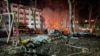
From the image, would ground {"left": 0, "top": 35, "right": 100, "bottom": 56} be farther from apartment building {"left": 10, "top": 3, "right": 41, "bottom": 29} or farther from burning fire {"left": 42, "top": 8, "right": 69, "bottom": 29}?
burning fire {"left": 42, "top": 8, "right": 69, "bottom": 29}

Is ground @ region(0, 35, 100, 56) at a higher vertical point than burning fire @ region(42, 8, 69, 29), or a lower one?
lower

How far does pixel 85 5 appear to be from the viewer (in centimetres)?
3909

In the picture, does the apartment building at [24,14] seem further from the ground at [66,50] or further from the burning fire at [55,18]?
the ground at [66,50]

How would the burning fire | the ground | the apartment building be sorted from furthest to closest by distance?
the burning fire
the apartment building
the ground

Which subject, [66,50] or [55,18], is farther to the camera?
[55,18]

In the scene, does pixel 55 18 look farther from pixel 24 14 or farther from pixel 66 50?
pixel 66 50

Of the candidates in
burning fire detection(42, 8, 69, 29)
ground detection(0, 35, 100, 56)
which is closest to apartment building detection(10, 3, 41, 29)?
burning fire detection(42, 8, 69, 29)

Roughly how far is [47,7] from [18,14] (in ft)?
49.8

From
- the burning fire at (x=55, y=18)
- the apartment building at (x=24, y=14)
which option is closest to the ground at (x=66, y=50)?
the apartment building at (x=24, y=14)

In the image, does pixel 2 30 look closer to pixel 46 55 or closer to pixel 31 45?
pixel 31 45

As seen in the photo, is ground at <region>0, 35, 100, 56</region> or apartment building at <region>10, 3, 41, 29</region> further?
apartment building at <region>10, 3, 41, 29</region>

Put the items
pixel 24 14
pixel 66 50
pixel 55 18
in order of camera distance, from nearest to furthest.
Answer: pixel 66 50 < pixel 24 14 < pixel 55 18

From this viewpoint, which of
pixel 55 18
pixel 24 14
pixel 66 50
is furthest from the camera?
pixel 55 18

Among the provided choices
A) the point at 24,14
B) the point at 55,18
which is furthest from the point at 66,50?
the point at 55,18
